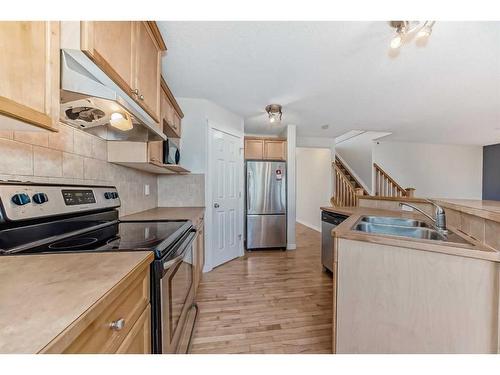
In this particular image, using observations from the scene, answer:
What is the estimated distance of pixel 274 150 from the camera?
3.93 meters

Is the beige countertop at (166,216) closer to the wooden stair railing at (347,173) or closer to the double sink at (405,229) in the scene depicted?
the double sink at (405,229)

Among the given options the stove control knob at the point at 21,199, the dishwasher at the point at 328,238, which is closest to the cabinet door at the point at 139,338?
the stove control knob at the point at 21,199

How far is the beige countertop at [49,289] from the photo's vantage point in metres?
0.37

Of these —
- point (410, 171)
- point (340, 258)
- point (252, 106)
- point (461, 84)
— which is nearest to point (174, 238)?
point (340, 258)

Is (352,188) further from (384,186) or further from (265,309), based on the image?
(265,309)

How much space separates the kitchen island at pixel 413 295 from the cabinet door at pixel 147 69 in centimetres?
143

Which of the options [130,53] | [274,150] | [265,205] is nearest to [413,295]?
[130,53]

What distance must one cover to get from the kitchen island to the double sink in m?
0.13

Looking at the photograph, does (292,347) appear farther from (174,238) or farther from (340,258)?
(174,238)

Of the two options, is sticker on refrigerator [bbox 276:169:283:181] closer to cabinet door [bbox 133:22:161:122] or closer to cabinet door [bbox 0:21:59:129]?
cabinet door [bbox 133:22:161:122]

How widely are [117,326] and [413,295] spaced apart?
130 centimetres

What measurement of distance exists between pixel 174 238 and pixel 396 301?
1194mm

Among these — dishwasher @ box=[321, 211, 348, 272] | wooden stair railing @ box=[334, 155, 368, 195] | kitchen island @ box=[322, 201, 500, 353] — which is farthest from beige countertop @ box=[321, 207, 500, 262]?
wooden stair railing @ box=[334, 155, 368, 195]
